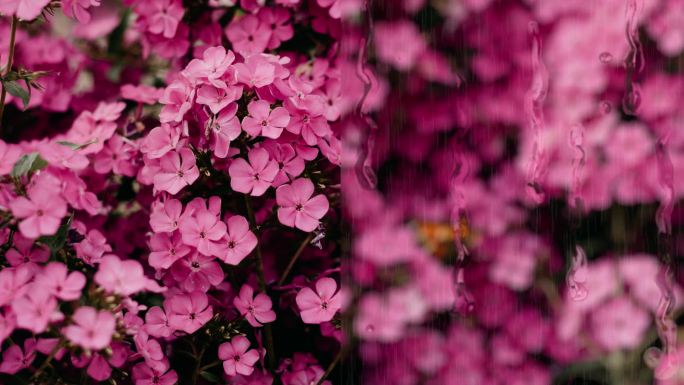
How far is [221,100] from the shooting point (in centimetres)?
71

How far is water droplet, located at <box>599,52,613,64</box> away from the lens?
3.74 ft

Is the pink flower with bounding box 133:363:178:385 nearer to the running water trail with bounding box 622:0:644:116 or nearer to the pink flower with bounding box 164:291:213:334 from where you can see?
the pink flower with bounding box 164:291:213:334

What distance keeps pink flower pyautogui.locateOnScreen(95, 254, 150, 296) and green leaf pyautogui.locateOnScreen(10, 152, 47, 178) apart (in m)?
0.13

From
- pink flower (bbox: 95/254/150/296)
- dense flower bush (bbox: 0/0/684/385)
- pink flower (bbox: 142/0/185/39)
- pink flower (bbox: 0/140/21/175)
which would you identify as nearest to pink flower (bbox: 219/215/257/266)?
dense flower bush (bbox: 0/0/684/385)

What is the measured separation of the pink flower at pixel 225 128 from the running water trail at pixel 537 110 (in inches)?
23.0

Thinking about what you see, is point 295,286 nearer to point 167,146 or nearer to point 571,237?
point 167,146

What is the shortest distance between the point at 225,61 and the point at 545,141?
0.66 metres

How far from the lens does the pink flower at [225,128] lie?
2.34 ft

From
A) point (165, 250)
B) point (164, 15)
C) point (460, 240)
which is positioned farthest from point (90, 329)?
point (460, 240)

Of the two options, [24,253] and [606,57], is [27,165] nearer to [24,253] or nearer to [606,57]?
[24,253]

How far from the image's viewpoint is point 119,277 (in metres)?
0.63

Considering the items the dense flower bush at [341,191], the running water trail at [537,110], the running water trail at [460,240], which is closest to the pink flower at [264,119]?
the dense flower bush at [341,191]

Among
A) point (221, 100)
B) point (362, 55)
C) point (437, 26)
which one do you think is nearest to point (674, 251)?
point (437, 26)

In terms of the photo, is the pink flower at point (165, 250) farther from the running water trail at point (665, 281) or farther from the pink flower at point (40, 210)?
the running water trail at point (665, 281)
